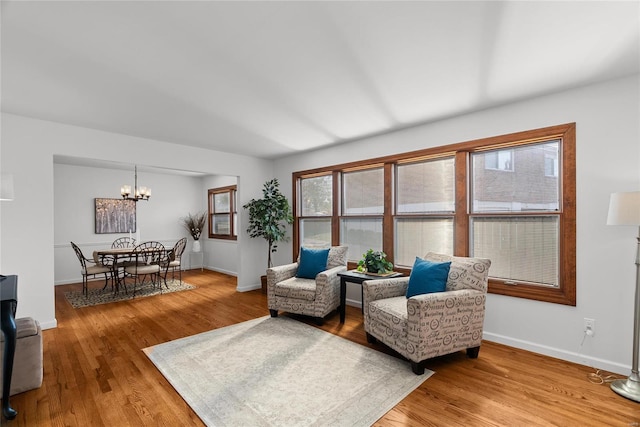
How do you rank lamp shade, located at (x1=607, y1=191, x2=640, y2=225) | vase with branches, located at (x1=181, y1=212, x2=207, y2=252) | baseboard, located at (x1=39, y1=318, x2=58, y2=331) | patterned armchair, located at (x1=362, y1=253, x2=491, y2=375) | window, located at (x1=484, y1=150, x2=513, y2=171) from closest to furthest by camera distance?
1. lamp shade, located at (x1=607, y1=191, x2=640, y2=225)
2. patterned armchair, located at (x1=362, y1=253, x2=491, y2=375)
3. window, located at (x1=484, y1=150, x2=513, y2=171)
4. baseboard, located at (x1=39, y1=318, x2=58, y2=331)
5. vase with branches, located at (x1=181, y1=212, x2=207, y2=252)

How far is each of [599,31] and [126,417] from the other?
398 cm

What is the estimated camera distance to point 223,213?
759 cm

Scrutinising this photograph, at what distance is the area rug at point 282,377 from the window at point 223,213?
4.05 metres

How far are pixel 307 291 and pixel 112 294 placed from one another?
387 cm

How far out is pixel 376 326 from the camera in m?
2.98

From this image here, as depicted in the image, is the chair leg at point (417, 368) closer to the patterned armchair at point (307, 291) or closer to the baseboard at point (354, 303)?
the patterned armchair at point (307, 291)

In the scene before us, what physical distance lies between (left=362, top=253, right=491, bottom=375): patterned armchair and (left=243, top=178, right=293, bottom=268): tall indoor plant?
257cm

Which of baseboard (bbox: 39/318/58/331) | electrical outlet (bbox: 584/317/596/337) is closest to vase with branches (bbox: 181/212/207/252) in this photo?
baseboard (bbox: 39/318/58/331)

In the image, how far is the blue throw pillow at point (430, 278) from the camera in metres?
2.90

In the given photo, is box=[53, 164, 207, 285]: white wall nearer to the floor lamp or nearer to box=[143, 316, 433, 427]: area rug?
box=[143, 316, 433, 427]: area rug

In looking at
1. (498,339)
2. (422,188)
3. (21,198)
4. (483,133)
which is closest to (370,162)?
(422,188)

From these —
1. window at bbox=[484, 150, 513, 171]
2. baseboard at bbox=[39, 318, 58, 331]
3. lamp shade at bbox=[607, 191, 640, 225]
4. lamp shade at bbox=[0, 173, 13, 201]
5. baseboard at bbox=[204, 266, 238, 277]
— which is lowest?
baseboard at bbox=[204, 266, 238, 277]

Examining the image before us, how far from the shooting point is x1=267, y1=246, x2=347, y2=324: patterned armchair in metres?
3.66

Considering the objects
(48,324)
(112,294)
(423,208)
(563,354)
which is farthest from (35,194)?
(563,354)
